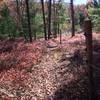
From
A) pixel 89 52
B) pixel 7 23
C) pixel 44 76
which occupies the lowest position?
pixel 44 76

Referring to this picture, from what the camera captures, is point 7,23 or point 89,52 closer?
point 89,52

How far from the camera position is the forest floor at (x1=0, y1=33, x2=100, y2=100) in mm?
12508

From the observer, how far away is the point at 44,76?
15359 mm

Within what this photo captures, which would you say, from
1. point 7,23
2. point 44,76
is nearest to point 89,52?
point 44,76

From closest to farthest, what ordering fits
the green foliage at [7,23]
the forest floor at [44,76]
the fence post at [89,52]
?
the fence post at [89,52] < the forest floor at [44,76] < the green foliage at [7,23]

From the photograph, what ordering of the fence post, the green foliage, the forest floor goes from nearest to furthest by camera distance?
1. the fence post
2. the forest floor
3. the green foliage

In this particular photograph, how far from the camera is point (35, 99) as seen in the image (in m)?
12.3

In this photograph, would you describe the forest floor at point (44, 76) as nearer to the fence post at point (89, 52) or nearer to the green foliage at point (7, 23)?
the fence post at point (89, 52)

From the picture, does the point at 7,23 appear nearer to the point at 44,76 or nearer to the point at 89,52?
the point at 44,76

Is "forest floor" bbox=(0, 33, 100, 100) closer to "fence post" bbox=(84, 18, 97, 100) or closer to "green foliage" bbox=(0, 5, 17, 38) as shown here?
"fence post" bbox=(84, 18, 97, 100)

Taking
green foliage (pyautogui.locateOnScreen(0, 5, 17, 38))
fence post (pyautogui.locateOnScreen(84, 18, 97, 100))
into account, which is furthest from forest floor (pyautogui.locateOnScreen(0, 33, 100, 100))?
green foliage (pyautogui.locateOnScreen(0, 5, 17, 38))

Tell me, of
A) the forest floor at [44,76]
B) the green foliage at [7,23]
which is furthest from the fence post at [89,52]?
the green foliage at [7,23]

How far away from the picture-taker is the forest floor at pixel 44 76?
12.5 m

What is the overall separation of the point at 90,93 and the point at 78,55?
7.90 m
